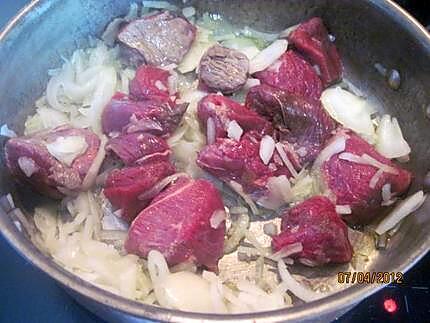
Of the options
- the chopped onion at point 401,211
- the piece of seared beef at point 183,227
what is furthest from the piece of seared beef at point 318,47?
the piece of seared beef at point 183,227

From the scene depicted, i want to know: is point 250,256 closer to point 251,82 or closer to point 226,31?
point 251,82

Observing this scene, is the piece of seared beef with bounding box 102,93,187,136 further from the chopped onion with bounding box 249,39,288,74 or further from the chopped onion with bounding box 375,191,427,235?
the chopped onion with bounding box 375,191,427,235

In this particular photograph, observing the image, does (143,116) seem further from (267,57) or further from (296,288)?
(296,288)

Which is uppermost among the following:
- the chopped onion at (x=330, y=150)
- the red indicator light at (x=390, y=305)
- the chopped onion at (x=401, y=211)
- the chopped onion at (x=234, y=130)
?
the chopped onion at (x=234, y=130)

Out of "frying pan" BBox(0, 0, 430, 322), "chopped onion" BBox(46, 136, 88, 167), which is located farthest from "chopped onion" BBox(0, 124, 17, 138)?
"chopped onion" BBox(46, 136, 88, 167)

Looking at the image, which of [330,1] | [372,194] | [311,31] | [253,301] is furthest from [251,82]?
[253,301]

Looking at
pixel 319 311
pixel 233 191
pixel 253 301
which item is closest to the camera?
pixel 319 311

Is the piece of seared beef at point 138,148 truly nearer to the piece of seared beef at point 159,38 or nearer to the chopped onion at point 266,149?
the chopped onion at point 266,149
